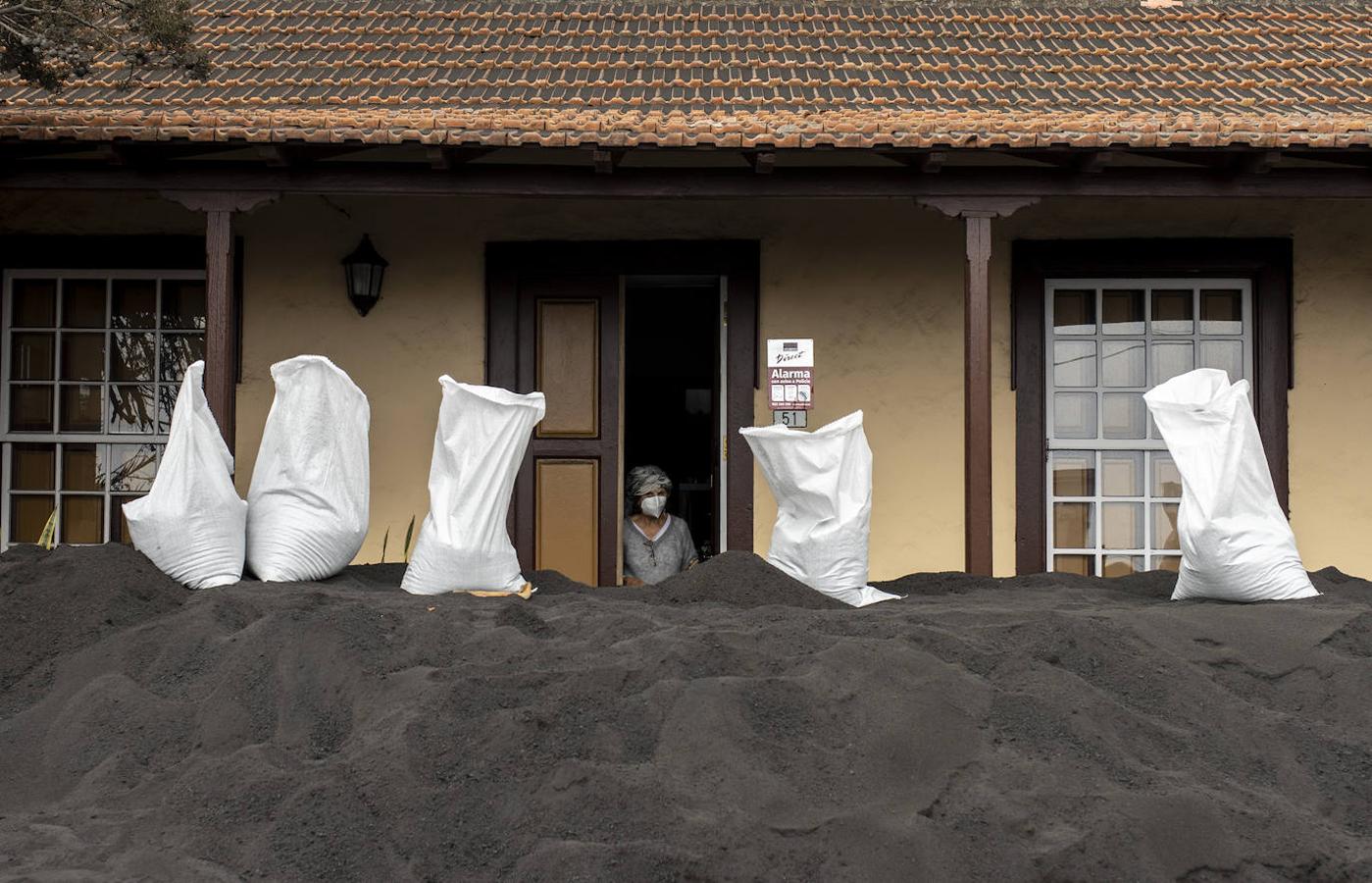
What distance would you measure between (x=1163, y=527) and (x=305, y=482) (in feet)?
16.4

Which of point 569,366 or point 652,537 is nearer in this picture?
point 652,537

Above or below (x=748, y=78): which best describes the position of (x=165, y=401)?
below

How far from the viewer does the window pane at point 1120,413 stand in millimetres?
7605

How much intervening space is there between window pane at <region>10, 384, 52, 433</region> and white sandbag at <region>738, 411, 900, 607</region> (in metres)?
4.64

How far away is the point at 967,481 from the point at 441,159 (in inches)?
124

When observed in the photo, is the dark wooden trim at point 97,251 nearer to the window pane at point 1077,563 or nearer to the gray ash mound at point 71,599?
the gray ash mound at point 71,599

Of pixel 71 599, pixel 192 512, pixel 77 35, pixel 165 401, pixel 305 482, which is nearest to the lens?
pixel 71 599

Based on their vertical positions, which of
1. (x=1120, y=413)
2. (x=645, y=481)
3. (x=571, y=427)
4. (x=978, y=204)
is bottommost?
(x=645, y=481)

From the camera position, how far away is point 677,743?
→ 11.8 feet

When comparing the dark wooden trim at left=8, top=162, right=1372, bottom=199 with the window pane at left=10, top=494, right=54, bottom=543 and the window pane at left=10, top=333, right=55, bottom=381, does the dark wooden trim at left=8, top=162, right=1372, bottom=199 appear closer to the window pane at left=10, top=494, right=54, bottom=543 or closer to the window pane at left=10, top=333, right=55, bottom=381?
the window pane at left=10, top=333, right=55, bottom=381

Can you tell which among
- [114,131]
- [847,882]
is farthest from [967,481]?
[114,131]

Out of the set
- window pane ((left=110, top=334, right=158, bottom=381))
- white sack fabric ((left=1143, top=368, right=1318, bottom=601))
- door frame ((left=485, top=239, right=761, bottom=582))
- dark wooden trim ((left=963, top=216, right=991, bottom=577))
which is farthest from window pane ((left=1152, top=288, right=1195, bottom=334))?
window pane ((left=110, top=334, right=158, bottom=381))

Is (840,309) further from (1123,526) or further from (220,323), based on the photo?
(220,323)

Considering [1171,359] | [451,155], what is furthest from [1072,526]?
[451,155]
